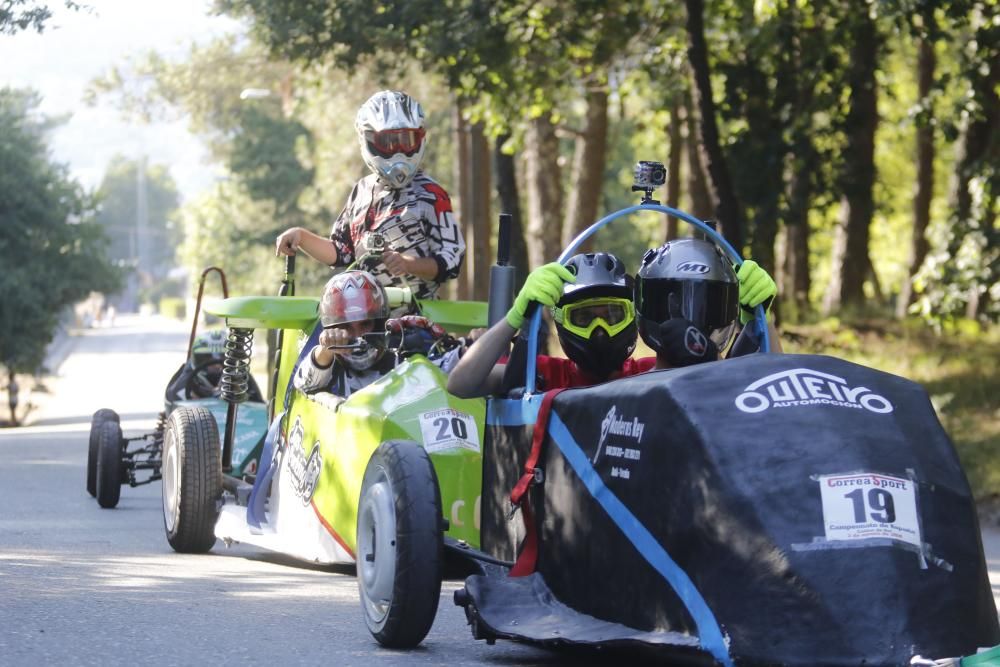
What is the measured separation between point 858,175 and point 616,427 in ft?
79.7

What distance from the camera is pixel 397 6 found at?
843 inches

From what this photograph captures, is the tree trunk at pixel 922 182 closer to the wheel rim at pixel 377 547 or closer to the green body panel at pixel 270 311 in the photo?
the green body panel at pixel 270 311

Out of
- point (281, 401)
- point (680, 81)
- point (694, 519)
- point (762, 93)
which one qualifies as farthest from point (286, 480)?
point (680, 81)

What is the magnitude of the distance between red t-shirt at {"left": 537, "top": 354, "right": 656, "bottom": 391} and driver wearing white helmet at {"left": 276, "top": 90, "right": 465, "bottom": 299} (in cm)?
285

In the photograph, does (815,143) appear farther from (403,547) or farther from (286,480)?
(403,547)

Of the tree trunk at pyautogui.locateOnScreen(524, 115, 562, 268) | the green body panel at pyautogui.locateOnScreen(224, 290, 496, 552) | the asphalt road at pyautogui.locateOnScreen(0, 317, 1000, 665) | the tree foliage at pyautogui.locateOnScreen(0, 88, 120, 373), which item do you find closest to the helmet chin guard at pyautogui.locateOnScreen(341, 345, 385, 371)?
the green body panel at pyautogui.locateOnScreen(224, 290, 496, 552)

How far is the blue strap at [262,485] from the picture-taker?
9.38 meters

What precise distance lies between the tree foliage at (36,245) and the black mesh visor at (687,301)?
47.7m

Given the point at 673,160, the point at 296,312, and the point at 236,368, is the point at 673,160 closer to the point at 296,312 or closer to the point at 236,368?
the point at 236,368

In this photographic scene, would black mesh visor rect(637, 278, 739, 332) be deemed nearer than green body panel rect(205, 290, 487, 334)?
Yes

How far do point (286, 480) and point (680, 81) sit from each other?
20.6 metres

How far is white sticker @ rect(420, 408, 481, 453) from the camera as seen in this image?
788 cm

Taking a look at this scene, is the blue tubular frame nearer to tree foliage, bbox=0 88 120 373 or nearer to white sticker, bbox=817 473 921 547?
white sticker, bbox=817 473 921 547

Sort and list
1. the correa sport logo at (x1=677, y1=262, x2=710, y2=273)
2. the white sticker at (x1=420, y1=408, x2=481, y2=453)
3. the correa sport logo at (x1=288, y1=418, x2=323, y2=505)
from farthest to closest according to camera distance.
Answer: the correa sport logo at (x1=288, y1=418, x2=323, y2=505), the white sticker at (x1=420, y1=408, x2=481, y2=453), the correa sport logo at (x1=677, y1=262, x2=710, y2=273)
